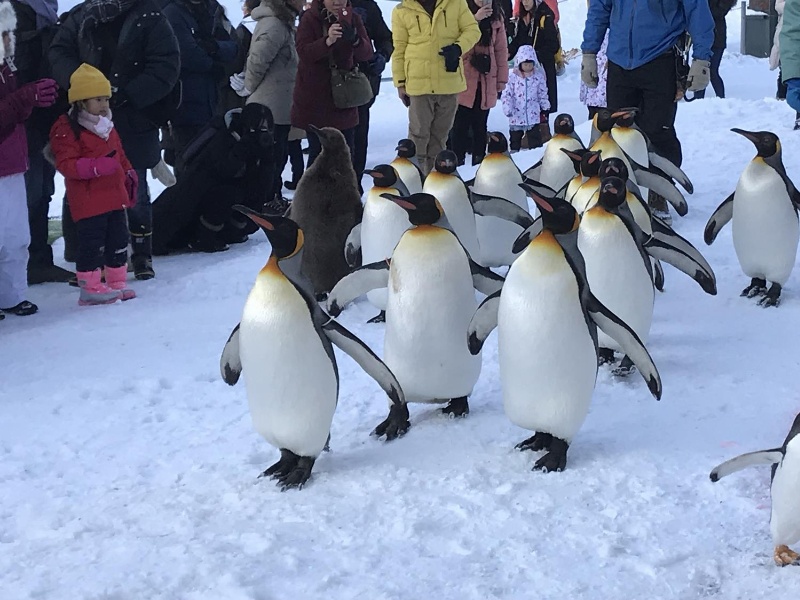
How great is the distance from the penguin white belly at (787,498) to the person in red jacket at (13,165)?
3.53 m

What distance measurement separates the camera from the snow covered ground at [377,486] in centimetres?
226

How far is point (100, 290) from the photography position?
478cm

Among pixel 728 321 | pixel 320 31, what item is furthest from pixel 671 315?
pixel 320 31

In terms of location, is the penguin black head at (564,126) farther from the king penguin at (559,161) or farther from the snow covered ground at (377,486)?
the snow covered ground at (377,486)

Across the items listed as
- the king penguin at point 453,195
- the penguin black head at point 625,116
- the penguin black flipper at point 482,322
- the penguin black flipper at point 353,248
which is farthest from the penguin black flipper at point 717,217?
the penguin black flipper at point 482,322

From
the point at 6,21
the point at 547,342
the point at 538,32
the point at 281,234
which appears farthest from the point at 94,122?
the point at 538,32

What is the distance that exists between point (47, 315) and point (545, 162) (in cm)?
284

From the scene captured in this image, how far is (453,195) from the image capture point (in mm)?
4328

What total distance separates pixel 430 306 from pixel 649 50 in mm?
3076

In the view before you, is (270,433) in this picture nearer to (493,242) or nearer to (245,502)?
(245,502)

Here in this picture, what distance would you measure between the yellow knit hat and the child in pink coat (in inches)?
207

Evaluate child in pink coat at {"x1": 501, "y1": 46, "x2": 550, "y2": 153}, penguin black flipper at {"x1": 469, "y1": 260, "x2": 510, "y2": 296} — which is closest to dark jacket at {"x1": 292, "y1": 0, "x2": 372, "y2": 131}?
child in pink coat at {"x1": 501, "y1": 46, "x2": 550, "y2": 153}

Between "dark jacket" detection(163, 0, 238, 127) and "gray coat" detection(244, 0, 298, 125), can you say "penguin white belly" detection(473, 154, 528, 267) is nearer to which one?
"dark jacket" detection(163, 0, 238, 127)

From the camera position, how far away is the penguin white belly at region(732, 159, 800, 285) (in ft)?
13.9
